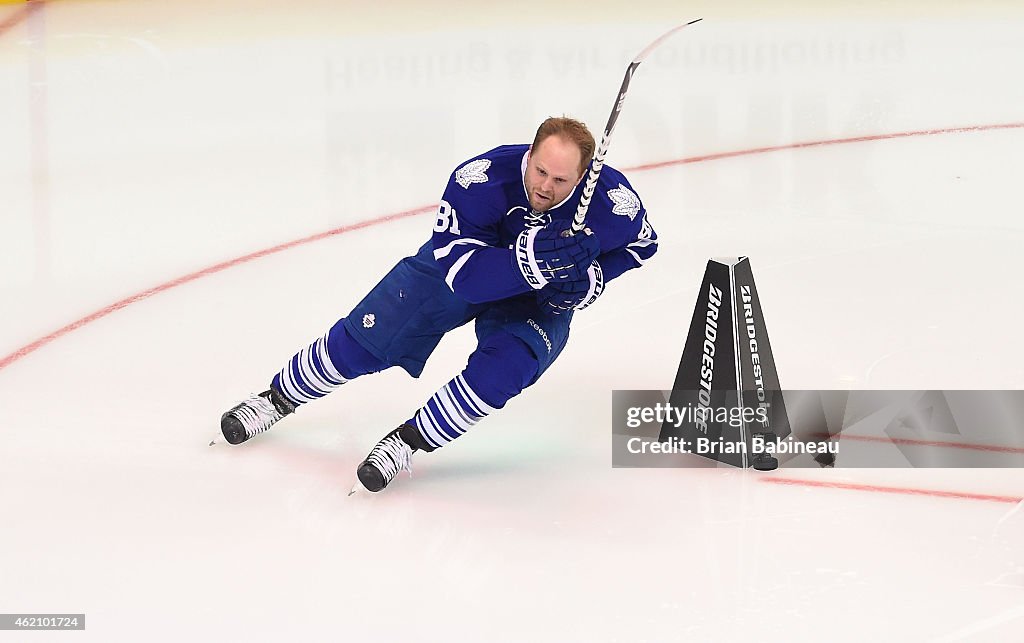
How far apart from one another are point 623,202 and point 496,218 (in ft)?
0.97

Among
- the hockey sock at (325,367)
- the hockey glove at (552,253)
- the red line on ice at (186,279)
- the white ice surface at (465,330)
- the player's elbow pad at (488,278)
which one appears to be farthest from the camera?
the red line on ice at (186,279)

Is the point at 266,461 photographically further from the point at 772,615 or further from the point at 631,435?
the point at 772,615

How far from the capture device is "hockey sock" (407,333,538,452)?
3.24 m

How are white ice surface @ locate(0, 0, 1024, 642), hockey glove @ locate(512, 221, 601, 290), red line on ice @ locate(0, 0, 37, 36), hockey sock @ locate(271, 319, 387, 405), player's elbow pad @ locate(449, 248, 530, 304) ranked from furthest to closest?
Answer: red line on ice @ locate(0, 0, 37, 36)
hockey sock @ locate(271, 319, 387, 405)
player's elbow pad @ locate(449, 248, 530, 304)
hockey glove @ locate(512, 221, 601, 290)
white ice surface @ locate(0, 0, 1024, 642)

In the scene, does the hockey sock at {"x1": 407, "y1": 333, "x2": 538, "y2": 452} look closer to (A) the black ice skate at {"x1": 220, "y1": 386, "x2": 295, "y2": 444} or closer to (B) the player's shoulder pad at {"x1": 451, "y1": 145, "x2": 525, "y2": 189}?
(B) the player's shoulder pad at {"x1": 451, "y1": 145, "x2": 525, "y2": 189}

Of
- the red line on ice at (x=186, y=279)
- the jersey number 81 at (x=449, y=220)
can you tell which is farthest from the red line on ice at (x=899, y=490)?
the red line on ice at (x=186, y=279)

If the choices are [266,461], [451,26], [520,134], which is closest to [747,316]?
[266,461]

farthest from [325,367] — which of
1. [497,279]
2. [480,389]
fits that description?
[497,279]

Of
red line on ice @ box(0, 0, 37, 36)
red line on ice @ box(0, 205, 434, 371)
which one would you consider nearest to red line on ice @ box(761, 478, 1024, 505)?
red line on ice @ box(0, 205, 434, 371)

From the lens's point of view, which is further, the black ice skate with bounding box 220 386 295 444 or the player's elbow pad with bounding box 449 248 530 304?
the black ice skate with bounding box 220 386 295 444

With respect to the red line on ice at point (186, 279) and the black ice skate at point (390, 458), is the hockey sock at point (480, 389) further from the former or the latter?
the red line on ice at point (186, 279)

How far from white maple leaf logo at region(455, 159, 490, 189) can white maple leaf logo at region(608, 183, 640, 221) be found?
0.30m

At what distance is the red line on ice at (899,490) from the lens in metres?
3.21

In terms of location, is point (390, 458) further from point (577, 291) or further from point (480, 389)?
point (577, 291)
